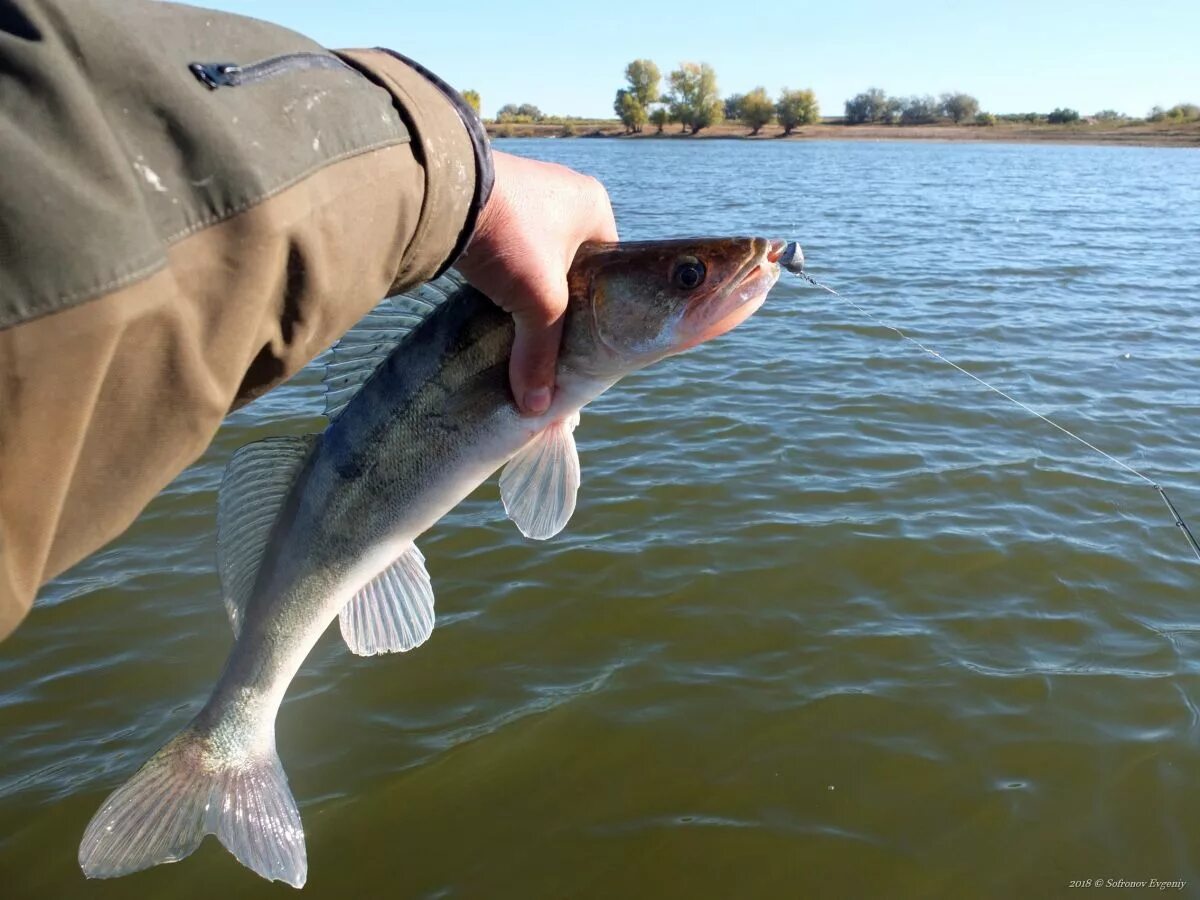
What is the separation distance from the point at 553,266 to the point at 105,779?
3509 millimetres

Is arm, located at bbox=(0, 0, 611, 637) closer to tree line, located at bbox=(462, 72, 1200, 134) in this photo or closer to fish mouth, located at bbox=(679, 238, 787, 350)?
fish mouth, located at bbox=(679, 238, 787, 350)

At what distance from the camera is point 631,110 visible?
99.4 m

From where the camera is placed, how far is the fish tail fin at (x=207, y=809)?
254cm

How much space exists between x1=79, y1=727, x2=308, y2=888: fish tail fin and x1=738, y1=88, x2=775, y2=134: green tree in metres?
99.7

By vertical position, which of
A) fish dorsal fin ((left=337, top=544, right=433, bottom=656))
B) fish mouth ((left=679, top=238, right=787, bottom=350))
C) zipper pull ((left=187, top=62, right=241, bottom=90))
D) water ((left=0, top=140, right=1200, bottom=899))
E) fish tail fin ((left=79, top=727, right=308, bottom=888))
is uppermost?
zipper pull ((left=187, top=62, right=241, bottom=90))

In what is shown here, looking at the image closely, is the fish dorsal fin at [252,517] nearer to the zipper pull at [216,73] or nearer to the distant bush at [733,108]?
the zipper pull at [216,73]

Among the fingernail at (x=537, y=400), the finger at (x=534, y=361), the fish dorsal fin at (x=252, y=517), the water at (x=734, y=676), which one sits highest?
the finger at (x=534, y=361)

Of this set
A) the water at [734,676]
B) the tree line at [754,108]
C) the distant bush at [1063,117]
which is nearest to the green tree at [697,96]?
the tree line at [754,108]

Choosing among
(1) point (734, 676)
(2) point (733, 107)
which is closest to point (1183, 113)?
(2) point (733, 107)

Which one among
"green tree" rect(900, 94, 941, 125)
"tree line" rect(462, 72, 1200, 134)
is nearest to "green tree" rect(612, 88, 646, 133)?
"tree line" rect(462, 72, 1200, 134)

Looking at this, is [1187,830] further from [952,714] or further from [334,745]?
[334,745]

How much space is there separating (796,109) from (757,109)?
4.17 meters

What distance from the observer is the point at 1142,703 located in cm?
449

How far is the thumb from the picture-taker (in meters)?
2.28
